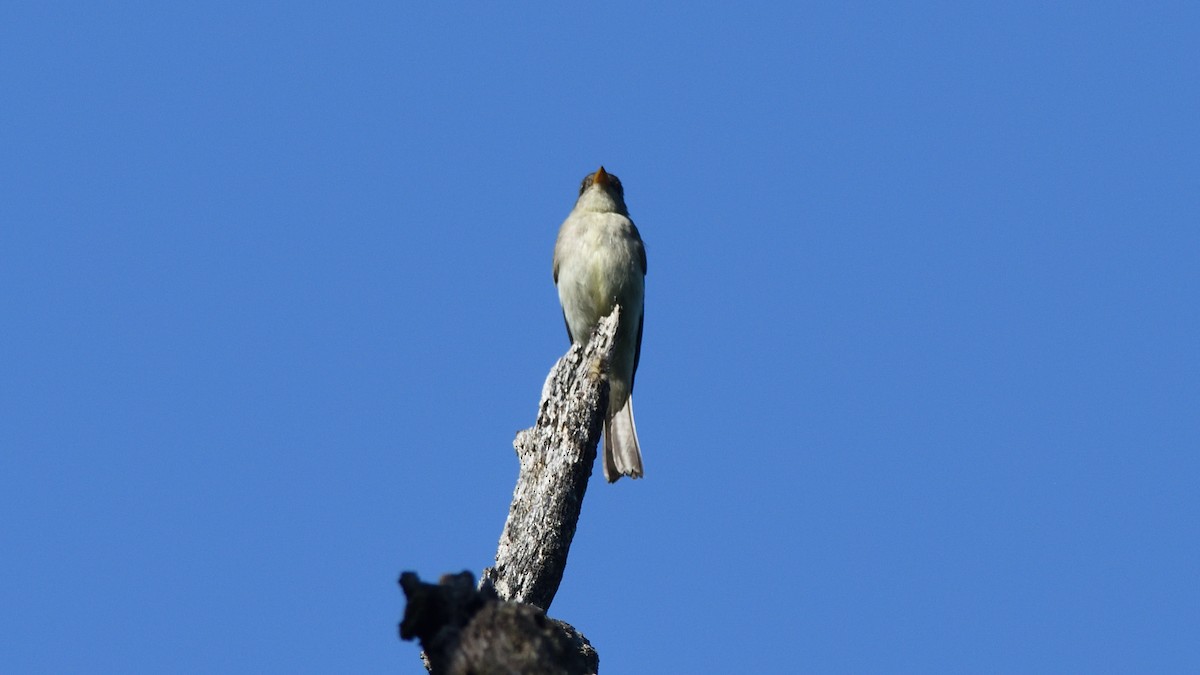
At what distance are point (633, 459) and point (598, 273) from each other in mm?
1612

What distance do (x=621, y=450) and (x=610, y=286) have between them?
139cm

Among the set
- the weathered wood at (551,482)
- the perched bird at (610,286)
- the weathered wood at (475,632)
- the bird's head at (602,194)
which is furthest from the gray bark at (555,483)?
the bird's head at (602,194)

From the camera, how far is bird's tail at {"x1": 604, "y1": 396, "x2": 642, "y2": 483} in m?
10.4

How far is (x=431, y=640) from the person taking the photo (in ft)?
15.3

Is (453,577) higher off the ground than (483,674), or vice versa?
(453,577)

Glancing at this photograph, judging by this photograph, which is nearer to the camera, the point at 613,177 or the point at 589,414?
the point at 589,414

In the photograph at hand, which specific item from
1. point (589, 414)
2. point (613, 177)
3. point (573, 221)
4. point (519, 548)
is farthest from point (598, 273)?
point (519, 548)

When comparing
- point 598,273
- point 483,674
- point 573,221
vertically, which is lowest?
point 483,674

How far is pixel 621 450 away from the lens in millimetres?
10531

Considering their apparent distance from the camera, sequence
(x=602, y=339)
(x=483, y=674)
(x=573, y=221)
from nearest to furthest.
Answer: (x=483, y=674)
(x=602, y=339)
(x=573, y=221)

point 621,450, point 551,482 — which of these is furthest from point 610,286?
point 551,482

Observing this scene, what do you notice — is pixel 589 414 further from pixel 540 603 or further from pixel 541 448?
pixel 540 603

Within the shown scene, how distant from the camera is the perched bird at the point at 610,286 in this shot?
1117cm

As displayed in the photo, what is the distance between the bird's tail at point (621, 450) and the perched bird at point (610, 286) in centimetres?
1
